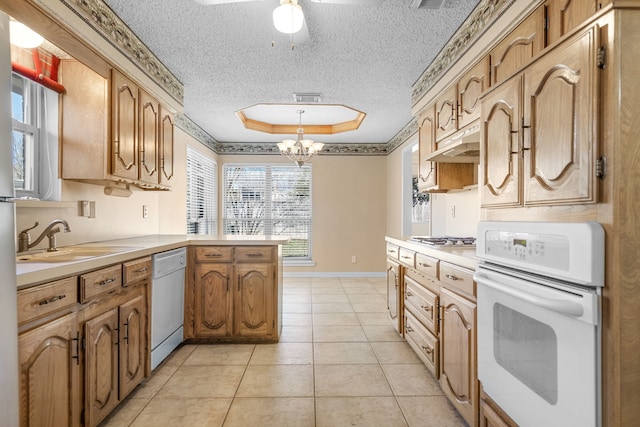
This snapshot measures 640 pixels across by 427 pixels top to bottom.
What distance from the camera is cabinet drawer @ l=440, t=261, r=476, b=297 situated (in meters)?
1.65

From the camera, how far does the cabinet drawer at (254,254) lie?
284cm

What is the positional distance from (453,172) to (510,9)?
134cm

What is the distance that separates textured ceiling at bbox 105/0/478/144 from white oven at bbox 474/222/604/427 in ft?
5.06

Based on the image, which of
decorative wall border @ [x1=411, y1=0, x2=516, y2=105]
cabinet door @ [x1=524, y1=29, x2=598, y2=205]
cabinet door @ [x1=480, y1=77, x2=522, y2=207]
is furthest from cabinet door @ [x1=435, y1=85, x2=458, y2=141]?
cabinet door @ [x1=524, y1=29, x2=598, y2=205]

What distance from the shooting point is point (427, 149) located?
9.51 feet

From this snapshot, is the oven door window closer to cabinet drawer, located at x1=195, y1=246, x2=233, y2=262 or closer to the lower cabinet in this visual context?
the lower cabinet

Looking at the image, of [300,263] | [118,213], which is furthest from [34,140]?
[300,263]

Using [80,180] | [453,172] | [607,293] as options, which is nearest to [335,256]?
[453,172]

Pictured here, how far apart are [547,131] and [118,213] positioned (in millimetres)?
3053

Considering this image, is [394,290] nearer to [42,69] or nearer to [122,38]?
[122,38]

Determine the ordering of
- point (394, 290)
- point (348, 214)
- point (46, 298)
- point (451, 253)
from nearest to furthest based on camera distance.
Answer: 1. point (46, 298)
2. point (451, 253)
3. point (394, 290)
4. point (348, 214)

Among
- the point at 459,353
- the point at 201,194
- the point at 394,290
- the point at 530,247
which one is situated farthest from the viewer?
the point at 201,194

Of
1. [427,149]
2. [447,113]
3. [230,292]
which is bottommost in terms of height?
[230,292]

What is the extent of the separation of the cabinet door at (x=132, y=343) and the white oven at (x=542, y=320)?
1.87m
